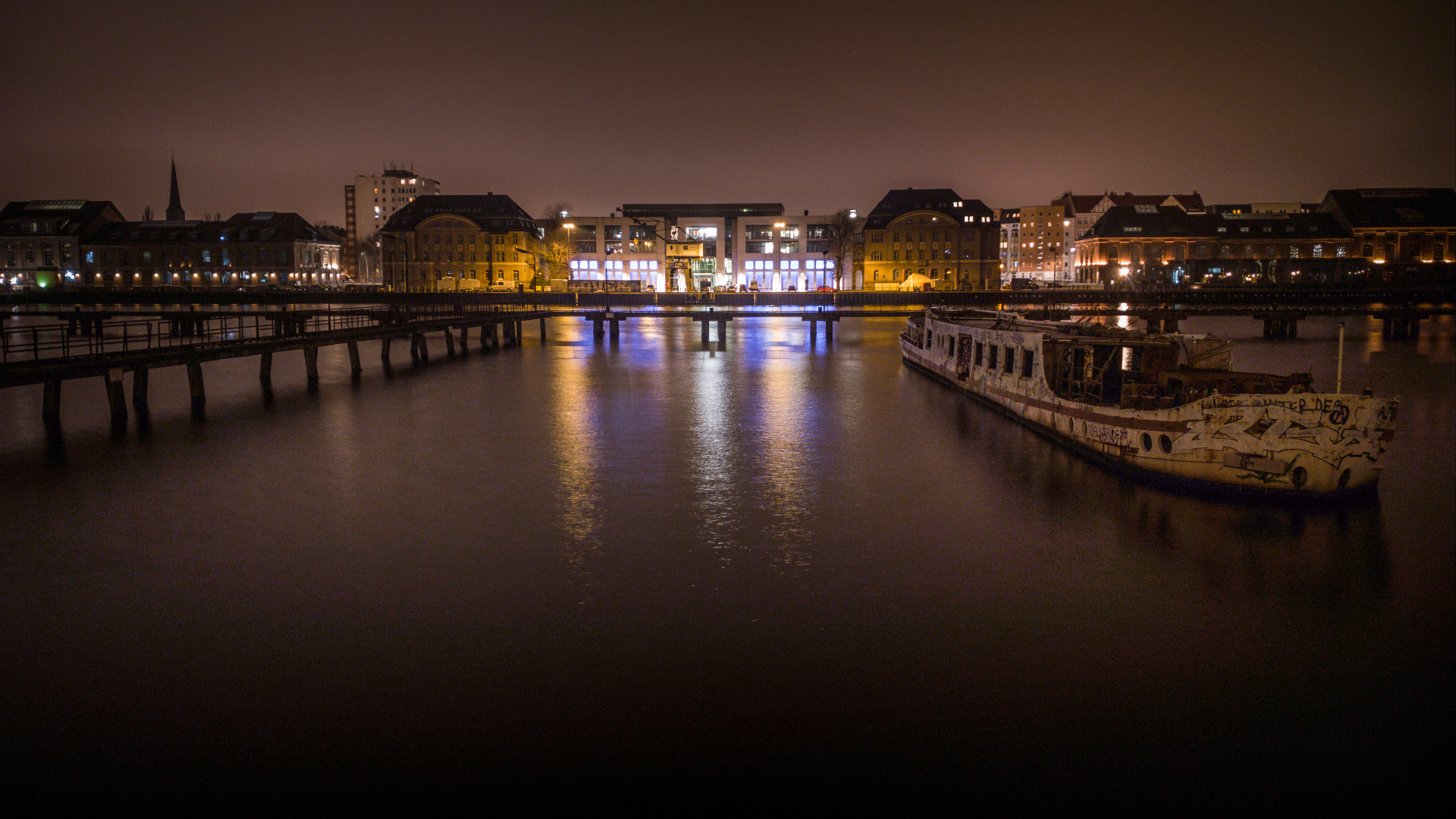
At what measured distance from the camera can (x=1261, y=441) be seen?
666 inches

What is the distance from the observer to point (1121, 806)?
7969 millimetres

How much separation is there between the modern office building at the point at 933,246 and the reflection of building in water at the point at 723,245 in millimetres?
5557

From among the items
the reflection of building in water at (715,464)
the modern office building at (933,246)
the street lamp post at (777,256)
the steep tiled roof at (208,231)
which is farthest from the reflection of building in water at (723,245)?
the reflection of building in water at (715,464)

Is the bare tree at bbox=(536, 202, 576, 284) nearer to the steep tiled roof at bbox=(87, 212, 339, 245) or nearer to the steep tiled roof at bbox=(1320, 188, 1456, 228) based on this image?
the steep tiled roof at bbox=(87, 212, 339, 245)

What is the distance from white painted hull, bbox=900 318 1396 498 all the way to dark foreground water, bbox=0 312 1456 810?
84 centimetres

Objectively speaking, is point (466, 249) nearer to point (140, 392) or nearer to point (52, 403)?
point (140, 392)

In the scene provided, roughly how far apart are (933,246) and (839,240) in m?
11.1

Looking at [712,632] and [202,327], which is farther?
[202,327]

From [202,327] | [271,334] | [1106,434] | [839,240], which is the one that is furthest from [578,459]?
[839,240]

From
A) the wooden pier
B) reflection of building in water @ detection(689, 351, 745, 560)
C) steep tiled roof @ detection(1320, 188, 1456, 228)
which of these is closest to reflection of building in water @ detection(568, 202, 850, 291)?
the wooden pier

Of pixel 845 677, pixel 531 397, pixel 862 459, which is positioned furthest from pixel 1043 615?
pixel 531 397

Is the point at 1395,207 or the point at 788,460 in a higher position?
the point at 1395,207

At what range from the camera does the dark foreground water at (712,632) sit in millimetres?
8477

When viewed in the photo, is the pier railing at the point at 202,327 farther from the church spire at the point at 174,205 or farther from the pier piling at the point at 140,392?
the church spire at the point at 174,205
